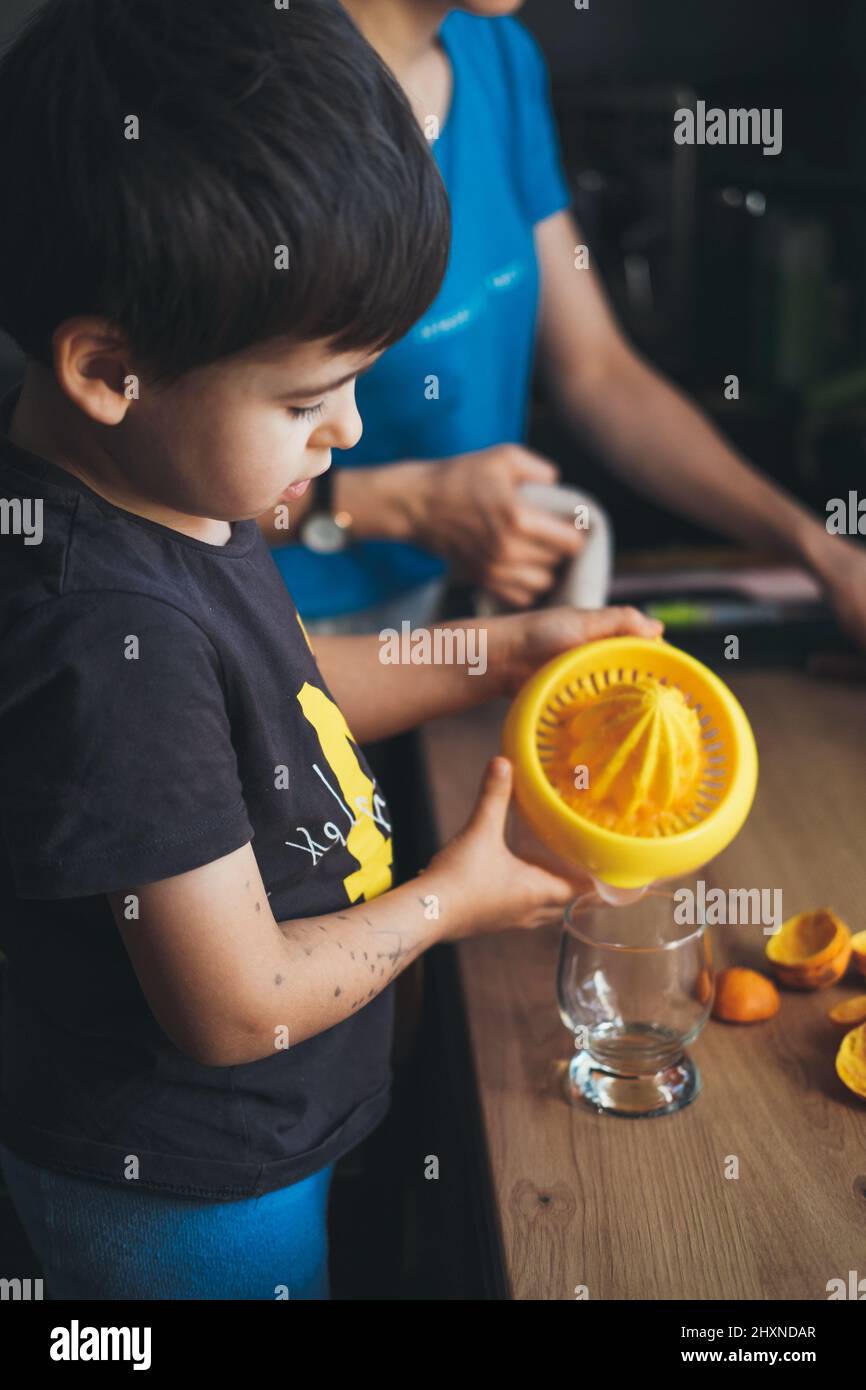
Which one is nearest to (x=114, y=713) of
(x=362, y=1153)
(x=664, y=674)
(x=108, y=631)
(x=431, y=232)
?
(x=108, y=631)

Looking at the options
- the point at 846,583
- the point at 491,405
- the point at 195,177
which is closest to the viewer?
the point at 195,177

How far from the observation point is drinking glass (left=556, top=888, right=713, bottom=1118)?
2.81 ft

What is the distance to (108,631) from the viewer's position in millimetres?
677

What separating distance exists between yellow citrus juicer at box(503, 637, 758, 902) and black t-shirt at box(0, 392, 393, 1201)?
0.13 m

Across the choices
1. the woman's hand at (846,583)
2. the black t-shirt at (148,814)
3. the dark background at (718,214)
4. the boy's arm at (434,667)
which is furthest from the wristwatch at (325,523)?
the dark background at (718,214)

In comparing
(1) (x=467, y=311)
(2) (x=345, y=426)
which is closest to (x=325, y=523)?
(1) (x=467, y=311)

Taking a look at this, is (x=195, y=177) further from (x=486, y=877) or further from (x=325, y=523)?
(x=325, y=523)

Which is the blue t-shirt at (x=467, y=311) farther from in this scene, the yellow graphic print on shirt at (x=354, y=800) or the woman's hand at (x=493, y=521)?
the yellow graphic print on shirt at (x=354, y=800)

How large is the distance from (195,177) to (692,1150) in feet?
2.09

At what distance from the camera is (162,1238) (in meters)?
0.86

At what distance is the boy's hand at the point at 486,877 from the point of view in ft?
2.88

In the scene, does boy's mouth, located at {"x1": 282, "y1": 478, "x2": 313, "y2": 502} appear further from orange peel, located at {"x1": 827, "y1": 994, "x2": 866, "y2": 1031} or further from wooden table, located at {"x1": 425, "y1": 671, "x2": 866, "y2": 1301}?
orange peel, located at {"x1": 827, "y1": 994, "x2": 866, "y2": 1031}
